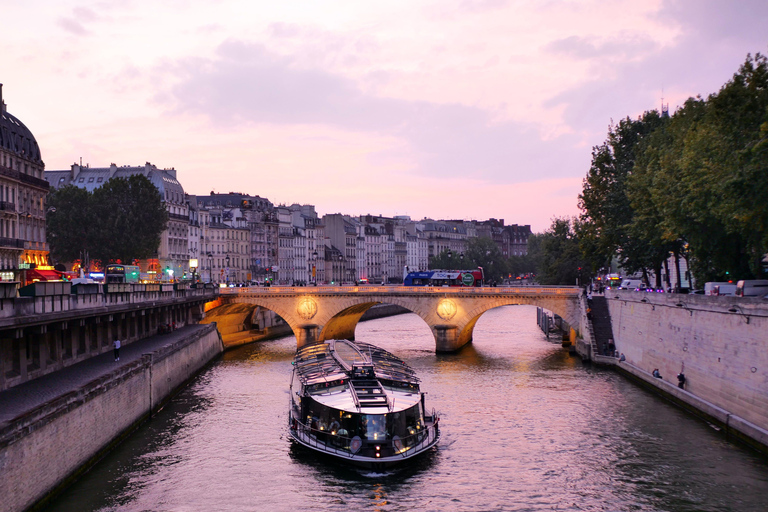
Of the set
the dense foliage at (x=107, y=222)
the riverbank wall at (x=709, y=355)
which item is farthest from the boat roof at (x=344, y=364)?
the dense foliage at (x=107, y=222)

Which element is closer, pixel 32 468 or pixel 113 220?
pixel 32 468

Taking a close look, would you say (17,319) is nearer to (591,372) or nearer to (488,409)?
(488,409)

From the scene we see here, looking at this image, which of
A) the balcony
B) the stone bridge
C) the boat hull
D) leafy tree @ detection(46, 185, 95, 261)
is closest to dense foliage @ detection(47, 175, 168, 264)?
leafy tree @ detection(46, 185, 95, 261)

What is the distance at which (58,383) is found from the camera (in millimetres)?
36562

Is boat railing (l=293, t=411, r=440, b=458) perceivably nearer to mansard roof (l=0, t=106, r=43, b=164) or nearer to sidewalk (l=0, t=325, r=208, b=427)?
sidewalk (l=0, t=325, r=208, b=427)

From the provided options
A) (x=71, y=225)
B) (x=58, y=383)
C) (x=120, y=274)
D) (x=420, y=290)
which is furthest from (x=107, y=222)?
(x=58, y=383)

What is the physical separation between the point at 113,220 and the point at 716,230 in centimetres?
6976

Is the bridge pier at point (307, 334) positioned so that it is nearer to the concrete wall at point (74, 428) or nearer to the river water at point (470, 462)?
the river water at point (470, 462)

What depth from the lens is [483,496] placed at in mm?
32406

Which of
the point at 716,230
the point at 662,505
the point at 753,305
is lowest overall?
the point at 662,505

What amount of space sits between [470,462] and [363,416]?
4853 mm

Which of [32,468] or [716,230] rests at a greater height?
[716,230]

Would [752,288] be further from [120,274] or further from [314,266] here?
[314,266]

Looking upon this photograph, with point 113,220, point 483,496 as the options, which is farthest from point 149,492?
point 113,220
